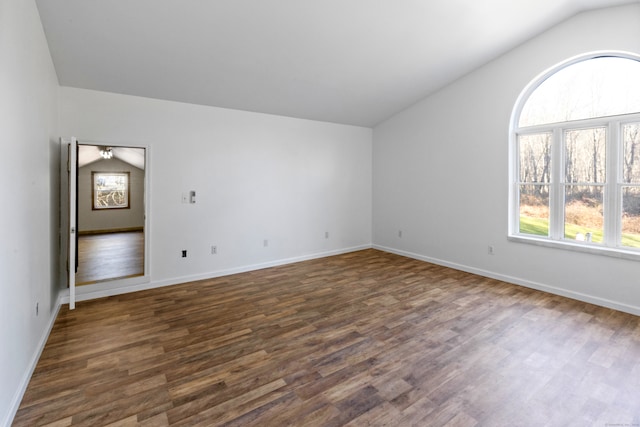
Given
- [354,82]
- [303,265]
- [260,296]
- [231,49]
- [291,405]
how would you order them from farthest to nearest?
[303,265] < [354,82] < [260,296] < [231,49] < [291,405]

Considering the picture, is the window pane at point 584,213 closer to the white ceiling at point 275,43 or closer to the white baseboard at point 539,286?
the white baseboard at point 539,286

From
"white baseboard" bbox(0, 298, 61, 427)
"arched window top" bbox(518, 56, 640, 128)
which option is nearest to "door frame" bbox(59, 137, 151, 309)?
"white baseboard" bbox(0, 298, 61, 427)

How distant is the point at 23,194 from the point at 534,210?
5.49 m

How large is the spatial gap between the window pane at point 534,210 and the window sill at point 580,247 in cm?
13

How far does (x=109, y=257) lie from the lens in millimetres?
5660

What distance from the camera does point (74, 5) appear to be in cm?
257

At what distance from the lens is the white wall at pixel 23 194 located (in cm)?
176

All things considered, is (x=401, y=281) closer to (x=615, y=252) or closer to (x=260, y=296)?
(x=260, y=296)

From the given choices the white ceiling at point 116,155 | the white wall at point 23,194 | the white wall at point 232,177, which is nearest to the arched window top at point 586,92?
the white wall at point 232,177

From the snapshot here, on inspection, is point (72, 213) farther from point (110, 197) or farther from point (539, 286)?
point (110, 197)

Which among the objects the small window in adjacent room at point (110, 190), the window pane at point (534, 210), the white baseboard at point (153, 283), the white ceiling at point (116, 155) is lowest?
the white baseboard at point (153, 283)

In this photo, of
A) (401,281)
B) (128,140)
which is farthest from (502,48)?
(128,140)

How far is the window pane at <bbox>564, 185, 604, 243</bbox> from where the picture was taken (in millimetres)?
3738

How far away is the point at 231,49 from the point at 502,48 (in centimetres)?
357
